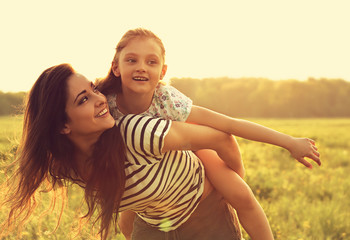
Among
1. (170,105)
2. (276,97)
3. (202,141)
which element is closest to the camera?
(202,141)

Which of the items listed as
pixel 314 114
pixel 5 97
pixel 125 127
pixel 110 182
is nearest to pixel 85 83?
A: pixel 125 127

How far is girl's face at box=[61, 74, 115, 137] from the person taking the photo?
196 centimetres

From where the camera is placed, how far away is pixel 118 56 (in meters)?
2.61

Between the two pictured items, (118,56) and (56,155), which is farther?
(118,56)

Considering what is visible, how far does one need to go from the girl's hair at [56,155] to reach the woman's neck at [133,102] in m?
0.46

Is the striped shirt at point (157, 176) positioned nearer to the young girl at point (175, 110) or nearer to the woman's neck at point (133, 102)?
the young girl at point (175, 110)

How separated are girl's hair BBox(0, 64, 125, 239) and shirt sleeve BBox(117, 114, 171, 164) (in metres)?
0.05

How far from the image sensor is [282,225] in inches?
154

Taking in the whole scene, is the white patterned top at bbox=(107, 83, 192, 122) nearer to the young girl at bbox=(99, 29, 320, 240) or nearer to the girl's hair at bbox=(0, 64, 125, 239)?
the young girl at bbox=(99, 29, 320, 240)

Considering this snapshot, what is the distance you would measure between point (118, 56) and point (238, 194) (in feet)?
4.17

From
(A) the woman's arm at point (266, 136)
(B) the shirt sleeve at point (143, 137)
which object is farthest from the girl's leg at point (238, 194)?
(B) the shirt sleeve at point (143, 137)

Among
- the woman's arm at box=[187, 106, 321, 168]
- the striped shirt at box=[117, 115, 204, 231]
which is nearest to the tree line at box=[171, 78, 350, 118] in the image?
the woman's arm at box=[187, 106, 321, 168]

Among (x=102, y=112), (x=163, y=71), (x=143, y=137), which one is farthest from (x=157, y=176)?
(x=163, y=71)

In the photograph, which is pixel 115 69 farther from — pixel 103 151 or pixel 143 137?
pixel 143 137
